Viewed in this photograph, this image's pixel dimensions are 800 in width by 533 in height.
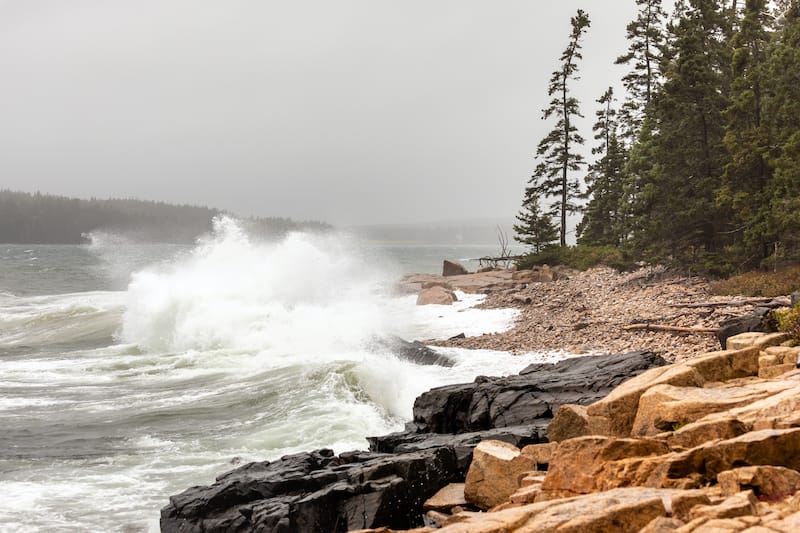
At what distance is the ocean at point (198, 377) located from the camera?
415 inches

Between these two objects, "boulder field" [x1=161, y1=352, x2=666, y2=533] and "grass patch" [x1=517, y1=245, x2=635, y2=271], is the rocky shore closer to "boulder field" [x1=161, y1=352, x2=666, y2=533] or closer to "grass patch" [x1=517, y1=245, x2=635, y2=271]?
"grass patch" [x1=517, y1=245, x2=635, y2=271]

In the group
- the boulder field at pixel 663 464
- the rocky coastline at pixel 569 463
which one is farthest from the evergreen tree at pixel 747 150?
the boulder field at pixel 663 464

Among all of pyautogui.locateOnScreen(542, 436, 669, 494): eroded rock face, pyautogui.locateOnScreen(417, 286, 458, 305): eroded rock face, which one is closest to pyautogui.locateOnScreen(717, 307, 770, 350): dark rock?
pyautogui.locateOnScreen(542, 436, 669, 494): eroded rock face

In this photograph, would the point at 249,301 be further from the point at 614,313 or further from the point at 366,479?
the point at 366,479

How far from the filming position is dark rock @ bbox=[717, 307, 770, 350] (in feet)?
41.8

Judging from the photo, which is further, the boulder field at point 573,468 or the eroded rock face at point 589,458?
the eroded rock face at point 589,458

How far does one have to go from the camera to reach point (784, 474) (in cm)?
502

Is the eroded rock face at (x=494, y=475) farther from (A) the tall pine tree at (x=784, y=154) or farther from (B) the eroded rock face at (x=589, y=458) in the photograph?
(A) the tall pine tree at (x=784, y=154)

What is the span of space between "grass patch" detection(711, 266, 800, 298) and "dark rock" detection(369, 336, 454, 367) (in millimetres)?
9880

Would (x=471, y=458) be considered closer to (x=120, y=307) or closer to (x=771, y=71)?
(x=771, y=71)

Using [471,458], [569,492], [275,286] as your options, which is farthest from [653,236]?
[569,492]

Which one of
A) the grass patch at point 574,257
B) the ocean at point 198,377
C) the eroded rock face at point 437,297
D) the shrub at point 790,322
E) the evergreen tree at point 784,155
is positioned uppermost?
the evergreen tree at point 784,155

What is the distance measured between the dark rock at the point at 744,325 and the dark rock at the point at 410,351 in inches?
272

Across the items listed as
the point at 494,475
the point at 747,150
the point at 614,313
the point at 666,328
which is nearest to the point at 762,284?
the point at 614,313
